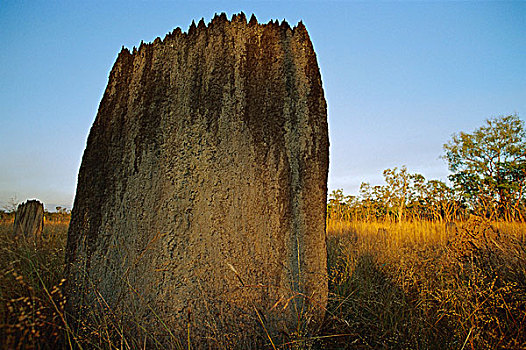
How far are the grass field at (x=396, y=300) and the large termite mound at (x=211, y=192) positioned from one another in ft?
0.76

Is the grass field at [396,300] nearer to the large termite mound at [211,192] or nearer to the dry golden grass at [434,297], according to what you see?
the dry golden grass at [434,297]

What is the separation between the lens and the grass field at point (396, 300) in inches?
61.1

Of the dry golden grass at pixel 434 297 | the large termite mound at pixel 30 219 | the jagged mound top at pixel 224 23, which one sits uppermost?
the jagged mound top at pixel 224 23

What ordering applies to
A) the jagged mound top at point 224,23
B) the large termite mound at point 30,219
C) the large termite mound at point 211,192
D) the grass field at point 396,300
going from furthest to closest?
the large termite mound at point 30,219
the jagged mound top at point 224,23
the large termite mound at point 211,192
the grass field at point 396,300

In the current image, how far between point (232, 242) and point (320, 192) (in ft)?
1.85

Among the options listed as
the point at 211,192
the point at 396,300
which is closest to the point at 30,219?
the point at 211,192

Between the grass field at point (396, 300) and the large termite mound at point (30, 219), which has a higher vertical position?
the large termite mound at point (30, 219)

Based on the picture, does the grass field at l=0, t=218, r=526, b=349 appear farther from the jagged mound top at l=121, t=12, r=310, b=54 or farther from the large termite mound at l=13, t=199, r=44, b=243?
the jagged mound top at l=121, t=12, r=310, b=54

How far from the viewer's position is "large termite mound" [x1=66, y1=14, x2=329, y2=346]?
1698 mm

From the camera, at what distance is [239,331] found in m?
1.66

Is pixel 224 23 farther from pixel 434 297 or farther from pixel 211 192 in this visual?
pixel 434 297

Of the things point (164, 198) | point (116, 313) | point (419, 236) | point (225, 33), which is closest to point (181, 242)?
point (164, 198)

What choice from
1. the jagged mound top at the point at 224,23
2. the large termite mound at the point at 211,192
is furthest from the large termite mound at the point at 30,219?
the jagged mound top at the point at 224,23

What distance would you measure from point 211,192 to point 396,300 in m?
1.48
